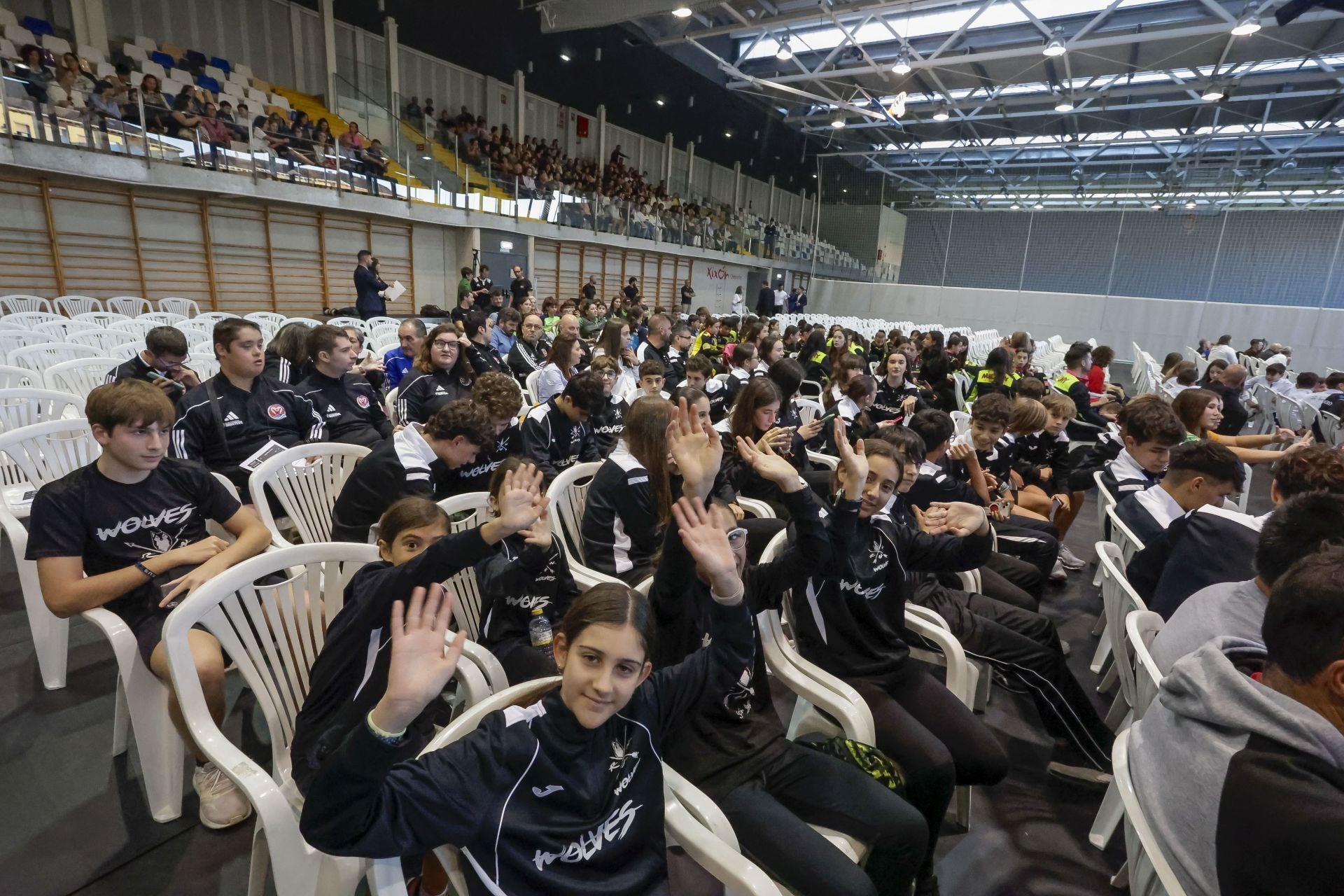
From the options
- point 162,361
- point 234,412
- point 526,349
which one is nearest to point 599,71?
point 526,349

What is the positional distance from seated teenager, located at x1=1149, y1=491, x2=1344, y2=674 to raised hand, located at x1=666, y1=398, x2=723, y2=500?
1.31m

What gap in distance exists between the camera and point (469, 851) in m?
1.20

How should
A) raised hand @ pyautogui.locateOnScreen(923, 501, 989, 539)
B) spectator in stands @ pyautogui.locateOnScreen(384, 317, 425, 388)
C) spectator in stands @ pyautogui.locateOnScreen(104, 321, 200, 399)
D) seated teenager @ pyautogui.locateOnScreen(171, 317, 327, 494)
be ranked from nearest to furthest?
raised hand @ pyautogui.locateOnScreen(923, 501, 989, 539)
seated teenager @ pyautogui.locateOnScreen(171, 317, 327, 494)
spectator in stands @ pyautogui.locateOnScreen(104, 321, 200, 399)
spectator in stands @ pyautogui.locateOnScreen(384, 317, 425, 388)

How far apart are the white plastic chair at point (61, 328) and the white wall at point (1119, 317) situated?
760 inches

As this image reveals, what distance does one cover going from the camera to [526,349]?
21.2 feet

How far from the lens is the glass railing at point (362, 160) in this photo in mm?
7906

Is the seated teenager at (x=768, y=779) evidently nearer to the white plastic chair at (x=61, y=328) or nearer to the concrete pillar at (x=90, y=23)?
the white plastic chair at (x=61, y=328)

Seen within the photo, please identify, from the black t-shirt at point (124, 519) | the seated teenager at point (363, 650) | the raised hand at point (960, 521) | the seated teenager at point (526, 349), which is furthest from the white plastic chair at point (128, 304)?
the raised hand at point (960, 521)

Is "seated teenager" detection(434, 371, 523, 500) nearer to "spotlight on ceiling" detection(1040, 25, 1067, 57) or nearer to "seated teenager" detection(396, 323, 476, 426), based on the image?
"seated teenager" detection(396, 323, 476, 426)

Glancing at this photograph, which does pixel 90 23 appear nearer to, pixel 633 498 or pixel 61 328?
pixel 61 328

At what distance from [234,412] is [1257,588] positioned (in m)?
4.23

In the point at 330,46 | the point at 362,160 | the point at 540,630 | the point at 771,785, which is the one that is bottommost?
the point at 771,785

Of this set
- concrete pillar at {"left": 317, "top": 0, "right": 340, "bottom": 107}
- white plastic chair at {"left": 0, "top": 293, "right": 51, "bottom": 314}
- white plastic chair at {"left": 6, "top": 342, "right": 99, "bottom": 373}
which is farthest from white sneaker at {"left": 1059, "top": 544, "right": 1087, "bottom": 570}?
concrete pillar at {"left": 317, "top": 0, "right": 340, "bottom": 107}

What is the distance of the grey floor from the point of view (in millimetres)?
1745
